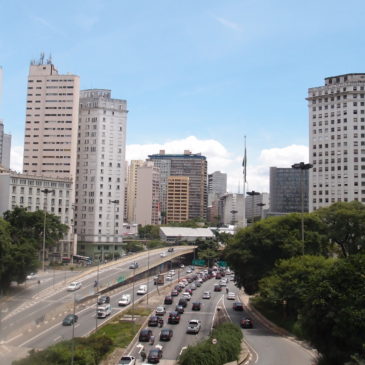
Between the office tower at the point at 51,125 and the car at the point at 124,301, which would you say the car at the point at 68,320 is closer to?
the car at the point at 124,301

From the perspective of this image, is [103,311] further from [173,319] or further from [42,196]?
[42,196]

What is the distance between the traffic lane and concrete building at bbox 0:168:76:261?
58.5m

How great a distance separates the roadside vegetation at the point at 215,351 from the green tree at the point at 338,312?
19.7 ft

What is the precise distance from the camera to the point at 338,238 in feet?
226

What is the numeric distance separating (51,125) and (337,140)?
229 ft

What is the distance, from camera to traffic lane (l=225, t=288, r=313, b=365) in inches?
1464

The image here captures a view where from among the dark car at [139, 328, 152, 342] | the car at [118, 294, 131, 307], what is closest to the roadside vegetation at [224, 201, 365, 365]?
the dark car at [139, 328, 152, 342]

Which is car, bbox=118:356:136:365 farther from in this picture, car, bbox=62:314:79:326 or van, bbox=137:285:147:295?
van, bbox=137:285:147:295

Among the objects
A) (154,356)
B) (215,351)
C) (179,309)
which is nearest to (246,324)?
(179,309)

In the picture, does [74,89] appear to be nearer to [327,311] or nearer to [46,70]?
[46,70]

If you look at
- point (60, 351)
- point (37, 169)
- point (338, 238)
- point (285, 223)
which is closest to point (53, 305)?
point (60, 351)

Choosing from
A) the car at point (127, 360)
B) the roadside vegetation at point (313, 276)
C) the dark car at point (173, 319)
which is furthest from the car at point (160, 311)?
the car at point (127, 360)

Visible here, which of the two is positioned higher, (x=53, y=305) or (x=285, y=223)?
(x=285, y=223)

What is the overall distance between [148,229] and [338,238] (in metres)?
112
